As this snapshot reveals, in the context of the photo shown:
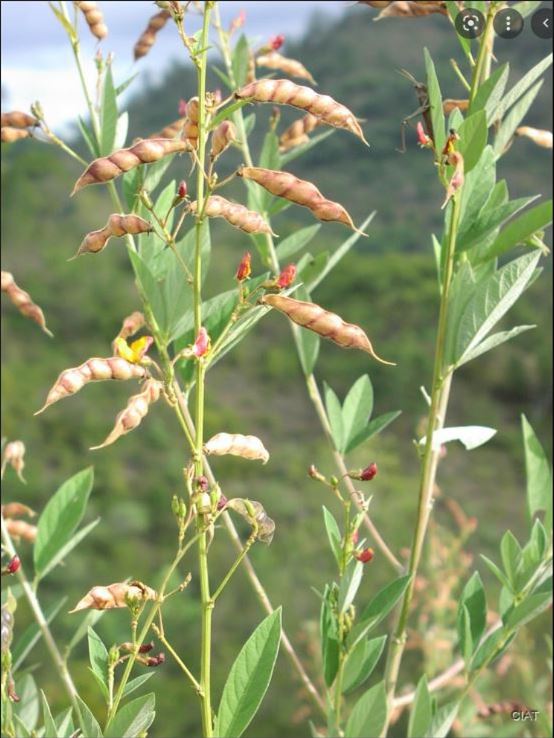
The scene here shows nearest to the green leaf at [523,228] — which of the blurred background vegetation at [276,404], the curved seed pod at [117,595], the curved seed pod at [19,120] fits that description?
the curved seed pod at [117,595]

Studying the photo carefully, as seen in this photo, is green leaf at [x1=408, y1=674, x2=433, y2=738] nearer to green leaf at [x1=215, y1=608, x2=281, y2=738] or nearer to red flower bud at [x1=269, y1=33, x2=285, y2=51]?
green leaf at [x1=215, y1=608, x2=281, y2=738]

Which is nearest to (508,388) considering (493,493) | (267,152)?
(493,493)

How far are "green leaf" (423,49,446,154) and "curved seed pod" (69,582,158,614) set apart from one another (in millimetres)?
381

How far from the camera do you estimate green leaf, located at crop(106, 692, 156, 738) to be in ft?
1.93

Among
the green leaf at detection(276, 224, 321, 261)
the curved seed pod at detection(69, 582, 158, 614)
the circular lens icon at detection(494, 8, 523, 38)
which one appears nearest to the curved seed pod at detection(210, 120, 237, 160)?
the curved seed pod at detection(69, 582, 158, 614)

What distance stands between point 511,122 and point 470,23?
0.09m

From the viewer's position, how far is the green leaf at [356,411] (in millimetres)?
996

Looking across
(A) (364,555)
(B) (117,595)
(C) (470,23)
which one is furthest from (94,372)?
(C) (470,23)

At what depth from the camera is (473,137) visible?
0.74 m

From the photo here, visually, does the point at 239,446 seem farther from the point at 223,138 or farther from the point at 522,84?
the point at 522,84

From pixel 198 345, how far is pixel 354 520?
0.71 feet

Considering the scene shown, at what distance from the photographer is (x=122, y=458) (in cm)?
607

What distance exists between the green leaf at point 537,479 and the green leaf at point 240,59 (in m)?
0.47

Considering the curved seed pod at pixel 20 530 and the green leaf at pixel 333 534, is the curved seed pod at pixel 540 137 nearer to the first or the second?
the green leaf at pixel 333 534
